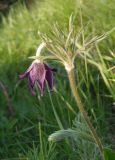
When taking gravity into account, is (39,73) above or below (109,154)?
above

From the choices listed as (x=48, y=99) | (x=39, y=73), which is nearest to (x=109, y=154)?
(x=39, y=73)

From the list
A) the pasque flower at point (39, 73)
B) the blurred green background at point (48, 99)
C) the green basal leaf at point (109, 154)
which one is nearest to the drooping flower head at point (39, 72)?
the pasque flower at point (39, 73)

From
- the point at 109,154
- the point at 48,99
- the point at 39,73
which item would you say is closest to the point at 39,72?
the point at 39,73

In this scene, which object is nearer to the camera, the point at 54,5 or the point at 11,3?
the point at 54,5

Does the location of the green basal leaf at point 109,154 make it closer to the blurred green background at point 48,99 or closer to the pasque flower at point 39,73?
the pasque flower at point 39,73

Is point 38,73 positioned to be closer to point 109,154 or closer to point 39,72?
point 39,72

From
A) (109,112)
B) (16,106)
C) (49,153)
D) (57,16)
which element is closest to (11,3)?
(57,16)

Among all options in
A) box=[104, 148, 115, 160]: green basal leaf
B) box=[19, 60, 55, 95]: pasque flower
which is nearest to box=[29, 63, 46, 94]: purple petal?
box=[19, 60, 55, 95]: pasque flower

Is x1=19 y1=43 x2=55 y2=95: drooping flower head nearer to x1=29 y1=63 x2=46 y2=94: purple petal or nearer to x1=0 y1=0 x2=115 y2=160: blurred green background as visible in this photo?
x1=29 y1=63 x2=46 y2=94: purple petal

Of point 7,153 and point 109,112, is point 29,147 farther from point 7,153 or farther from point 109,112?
point 109,112

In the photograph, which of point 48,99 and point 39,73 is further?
point 48,99

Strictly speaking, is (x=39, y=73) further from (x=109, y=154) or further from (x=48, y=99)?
(x=48, y=99)
